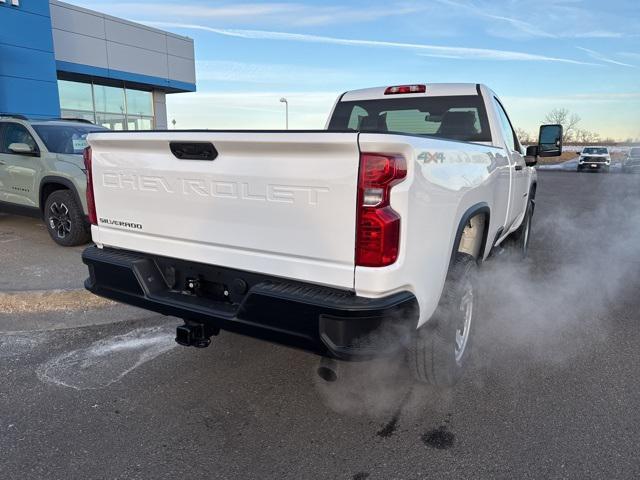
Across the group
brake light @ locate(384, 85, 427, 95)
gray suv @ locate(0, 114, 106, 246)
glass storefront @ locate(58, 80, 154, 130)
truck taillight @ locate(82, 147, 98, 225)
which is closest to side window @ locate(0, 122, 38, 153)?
gray suv @ locate(0, 114, 106, 246)

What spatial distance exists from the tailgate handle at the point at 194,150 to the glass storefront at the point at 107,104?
54.9ft

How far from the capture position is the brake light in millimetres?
4875

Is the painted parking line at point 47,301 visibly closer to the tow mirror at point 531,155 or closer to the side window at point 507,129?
the side window at point 507,129

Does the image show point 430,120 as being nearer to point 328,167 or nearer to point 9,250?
point 328,167

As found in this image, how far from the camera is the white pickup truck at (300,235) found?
229cm

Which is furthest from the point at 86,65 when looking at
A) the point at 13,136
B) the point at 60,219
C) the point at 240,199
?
the point at 240,199

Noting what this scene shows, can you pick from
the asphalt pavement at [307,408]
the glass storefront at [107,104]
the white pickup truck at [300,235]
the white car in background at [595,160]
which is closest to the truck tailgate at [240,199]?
the white pickup truck at [300,235]

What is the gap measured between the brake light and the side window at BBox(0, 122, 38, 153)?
5121mm

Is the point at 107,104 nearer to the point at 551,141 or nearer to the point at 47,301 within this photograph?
the point at 47,301

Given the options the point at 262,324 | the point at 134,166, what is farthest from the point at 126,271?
the point at 262,324

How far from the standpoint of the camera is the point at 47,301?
4691mm

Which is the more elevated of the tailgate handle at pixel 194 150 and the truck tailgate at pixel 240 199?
the tailgate handle at pixel 194 150

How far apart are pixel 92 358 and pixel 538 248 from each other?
256 inches

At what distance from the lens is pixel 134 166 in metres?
3.04
